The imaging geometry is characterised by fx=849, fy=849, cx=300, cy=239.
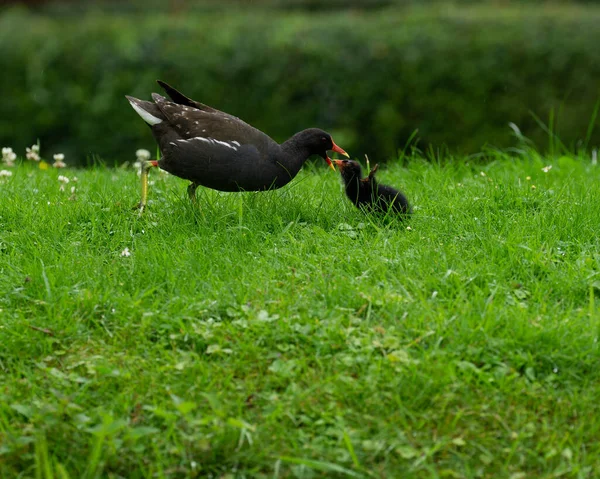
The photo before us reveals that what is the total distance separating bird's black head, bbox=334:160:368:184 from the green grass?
264 mm

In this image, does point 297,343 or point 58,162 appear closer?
point 297,343

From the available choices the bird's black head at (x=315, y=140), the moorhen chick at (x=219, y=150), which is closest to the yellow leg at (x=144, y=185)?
the moorhen chick at (x=219, y=150)

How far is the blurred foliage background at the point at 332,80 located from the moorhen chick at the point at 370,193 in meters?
3.48

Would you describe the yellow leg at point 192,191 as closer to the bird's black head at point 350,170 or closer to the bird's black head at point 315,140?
the bird's black head at point 315,140

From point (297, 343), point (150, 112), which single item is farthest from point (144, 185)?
point (297, 343)

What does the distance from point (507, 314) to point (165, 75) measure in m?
5.91

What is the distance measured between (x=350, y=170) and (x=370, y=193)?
20 centimetres

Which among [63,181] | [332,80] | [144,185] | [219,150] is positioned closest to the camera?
[219,150]

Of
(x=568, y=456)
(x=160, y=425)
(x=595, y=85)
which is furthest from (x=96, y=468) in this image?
(x=595, y=85)

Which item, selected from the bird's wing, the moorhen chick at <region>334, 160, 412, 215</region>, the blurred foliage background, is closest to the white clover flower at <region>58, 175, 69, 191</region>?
the bird's wing

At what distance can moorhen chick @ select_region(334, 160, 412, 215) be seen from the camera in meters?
5.19

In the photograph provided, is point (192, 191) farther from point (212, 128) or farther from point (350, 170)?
point (350, 170)

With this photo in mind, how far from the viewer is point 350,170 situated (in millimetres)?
5375

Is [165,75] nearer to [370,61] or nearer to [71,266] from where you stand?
[370,61]
